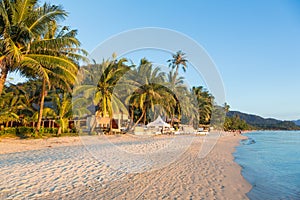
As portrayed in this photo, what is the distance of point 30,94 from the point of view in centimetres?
2030

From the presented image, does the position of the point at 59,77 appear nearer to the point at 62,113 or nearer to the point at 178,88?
the point at 62,113

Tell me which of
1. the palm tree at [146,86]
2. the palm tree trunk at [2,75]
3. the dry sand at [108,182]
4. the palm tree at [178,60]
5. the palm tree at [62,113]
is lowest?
the dry sand at [108,182]

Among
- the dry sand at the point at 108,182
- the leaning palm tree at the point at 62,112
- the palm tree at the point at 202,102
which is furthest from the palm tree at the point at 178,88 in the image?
the dry sand at the point at 108,182

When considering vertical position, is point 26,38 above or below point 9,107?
above

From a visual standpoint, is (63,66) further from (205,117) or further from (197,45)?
(205,117)

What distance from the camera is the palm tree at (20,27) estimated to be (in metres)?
9.32

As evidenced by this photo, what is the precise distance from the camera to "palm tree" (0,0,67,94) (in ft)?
30.6

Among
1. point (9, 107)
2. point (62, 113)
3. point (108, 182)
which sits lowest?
point (108, 182)

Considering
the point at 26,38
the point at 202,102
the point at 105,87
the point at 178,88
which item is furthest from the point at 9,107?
the point at 202,102

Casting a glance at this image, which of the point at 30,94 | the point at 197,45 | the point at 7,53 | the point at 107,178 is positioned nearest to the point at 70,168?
the point at 107,178

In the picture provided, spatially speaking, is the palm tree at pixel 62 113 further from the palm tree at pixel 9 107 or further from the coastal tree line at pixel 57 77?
the palm tree at pixel 9 107

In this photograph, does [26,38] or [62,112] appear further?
[62,112]

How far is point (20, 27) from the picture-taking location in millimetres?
9391

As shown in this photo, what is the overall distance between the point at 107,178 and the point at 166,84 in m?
18.8
